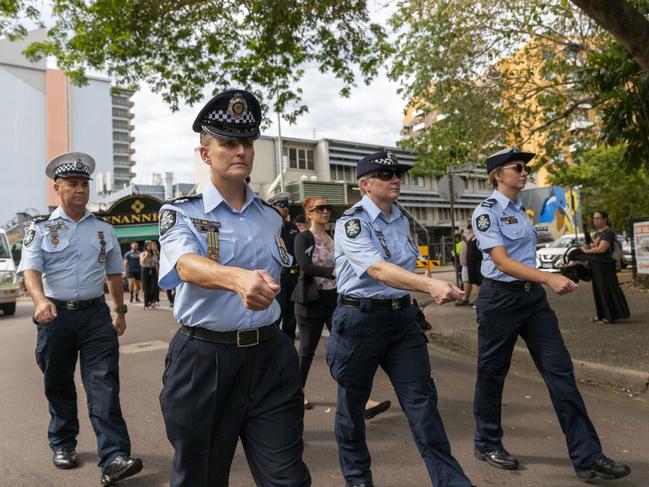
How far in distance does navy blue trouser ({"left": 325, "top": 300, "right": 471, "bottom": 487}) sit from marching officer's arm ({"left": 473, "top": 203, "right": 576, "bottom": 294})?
0.61 metres

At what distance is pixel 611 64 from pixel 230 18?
6981mm

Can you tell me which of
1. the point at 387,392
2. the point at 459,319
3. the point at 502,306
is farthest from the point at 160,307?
the point at 502,306

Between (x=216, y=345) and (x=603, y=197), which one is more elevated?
(x=603, y=197)

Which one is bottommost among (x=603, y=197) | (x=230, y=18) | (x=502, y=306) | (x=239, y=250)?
(x=502, y=306)

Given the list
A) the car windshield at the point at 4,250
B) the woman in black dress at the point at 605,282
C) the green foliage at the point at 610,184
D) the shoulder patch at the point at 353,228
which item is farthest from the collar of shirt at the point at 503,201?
the car windshield at the point at 4,250

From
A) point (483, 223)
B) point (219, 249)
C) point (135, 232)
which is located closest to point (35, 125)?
point (135, 232)

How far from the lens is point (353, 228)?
10.4ft

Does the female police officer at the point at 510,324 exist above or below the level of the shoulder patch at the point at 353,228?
below

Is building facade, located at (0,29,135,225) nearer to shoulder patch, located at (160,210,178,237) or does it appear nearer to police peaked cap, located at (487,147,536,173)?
police peaked cap, located at (487,147,536,173)

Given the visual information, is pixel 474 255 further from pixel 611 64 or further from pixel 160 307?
pixel 160 307

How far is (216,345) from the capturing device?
2.17 meters

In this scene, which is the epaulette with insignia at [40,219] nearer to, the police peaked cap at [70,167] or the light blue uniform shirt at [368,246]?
the police peaked cap at [70,167]

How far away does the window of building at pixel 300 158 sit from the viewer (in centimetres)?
4281

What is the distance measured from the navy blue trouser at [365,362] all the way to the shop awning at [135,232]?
2703 cm
